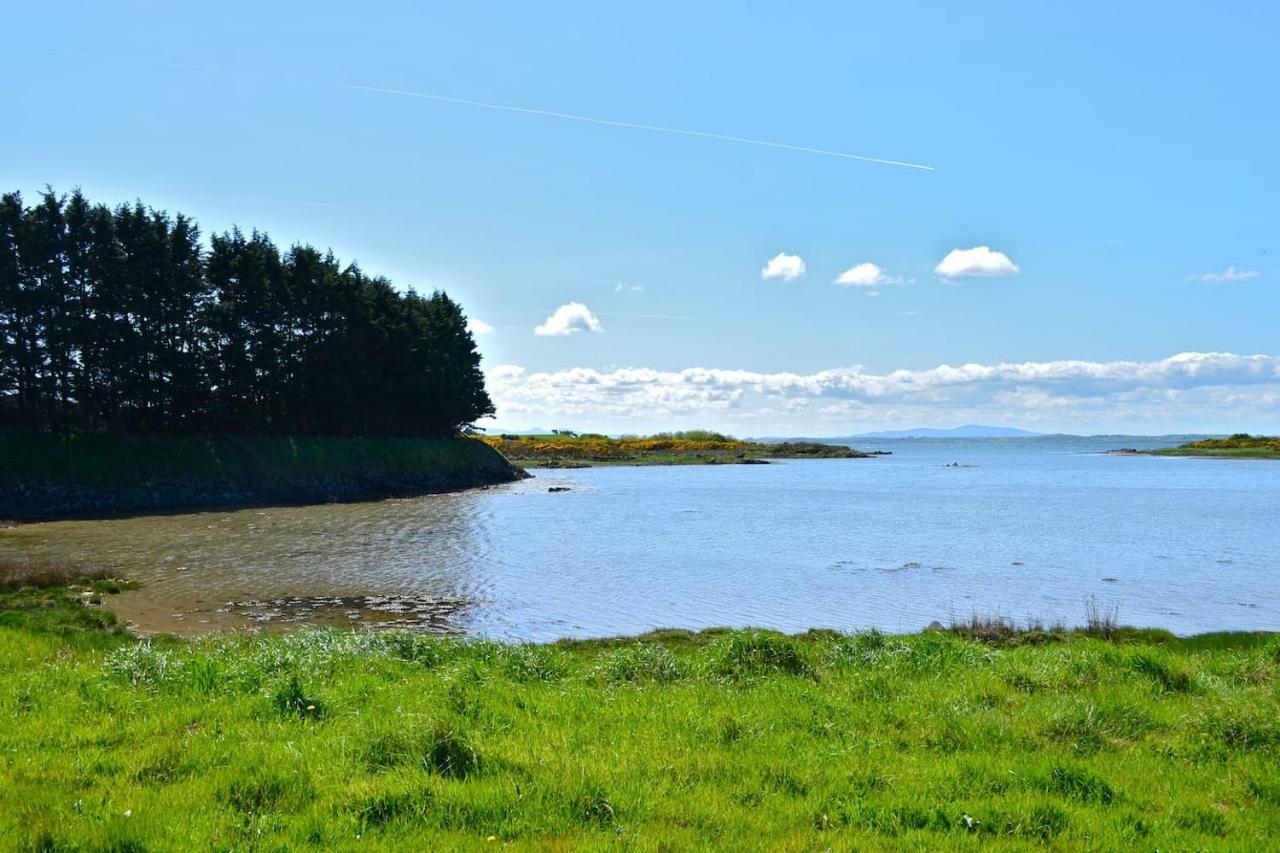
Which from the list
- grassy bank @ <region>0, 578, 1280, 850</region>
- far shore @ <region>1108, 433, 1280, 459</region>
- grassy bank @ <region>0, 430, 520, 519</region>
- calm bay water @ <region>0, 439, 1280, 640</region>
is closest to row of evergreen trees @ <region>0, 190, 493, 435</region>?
grassy bank @ <region>0, 430, 520, 519</region>

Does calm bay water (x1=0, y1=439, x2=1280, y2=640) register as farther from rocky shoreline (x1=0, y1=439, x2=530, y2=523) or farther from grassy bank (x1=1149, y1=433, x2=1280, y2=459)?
grassy bank (x1=1149, y1=433, x2=1280, y2=459)

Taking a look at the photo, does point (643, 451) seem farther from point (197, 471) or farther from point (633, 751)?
point (633, 751)

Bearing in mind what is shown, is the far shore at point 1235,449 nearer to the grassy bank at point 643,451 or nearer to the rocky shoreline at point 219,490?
the grassy bank at point 643,451

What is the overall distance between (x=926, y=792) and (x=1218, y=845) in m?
2.28

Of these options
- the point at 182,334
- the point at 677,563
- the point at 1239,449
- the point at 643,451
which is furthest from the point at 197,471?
the point at 1239,449

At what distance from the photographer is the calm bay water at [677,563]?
23.1m

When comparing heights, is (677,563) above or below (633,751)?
below

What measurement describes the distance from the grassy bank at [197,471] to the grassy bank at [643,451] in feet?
168

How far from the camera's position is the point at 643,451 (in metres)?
163

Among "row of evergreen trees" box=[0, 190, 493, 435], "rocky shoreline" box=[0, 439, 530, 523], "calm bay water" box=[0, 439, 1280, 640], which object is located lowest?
"calm bay water" box=[0, 439, 1280, 640]

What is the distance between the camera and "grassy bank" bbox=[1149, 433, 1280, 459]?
6309 inches

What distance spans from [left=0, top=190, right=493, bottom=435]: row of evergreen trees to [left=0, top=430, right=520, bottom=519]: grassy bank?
262cm

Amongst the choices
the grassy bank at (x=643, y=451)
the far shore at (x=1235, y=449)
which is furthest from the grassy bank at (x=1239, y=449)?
the grassy bank at (x=643, y=451)

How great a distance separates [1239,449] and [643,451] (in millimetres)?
130677
